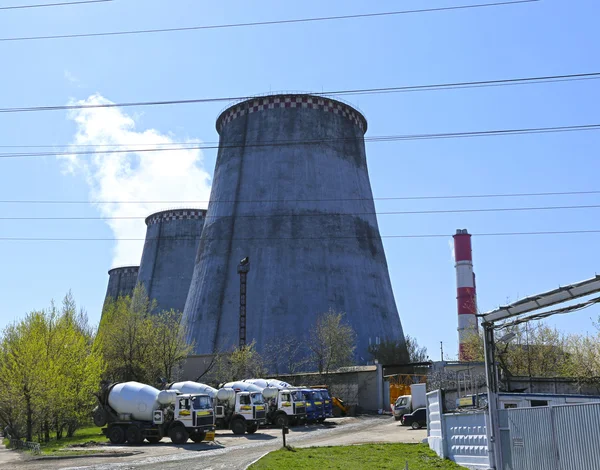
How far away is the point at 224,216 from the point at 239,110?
9.40 metres

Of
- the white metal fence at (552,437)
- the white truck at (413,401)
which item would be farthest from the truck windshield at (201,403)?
the white metal fence at (552,437)

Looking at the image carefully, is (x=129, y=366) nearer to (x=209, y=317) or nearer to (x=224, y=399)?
(x=209, y=317)

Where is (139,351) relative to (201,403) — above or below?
above

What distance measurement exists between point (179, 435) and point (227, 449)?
3446 mm

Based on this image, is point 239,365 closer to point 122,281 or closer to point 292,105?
point 292,105

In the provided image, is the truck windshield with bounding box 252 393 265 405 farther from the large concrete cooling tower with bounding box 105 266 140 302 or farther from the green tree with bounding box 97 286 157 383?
the large concrete cooling tower with bounding box 105 266 140 302

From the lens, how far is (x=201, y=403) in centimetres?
2625

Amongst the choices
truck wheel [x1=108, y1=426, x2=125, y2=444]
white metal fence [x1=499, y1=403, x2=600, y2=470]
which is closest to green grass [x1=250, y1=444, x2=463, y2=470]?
white metal fence [x1=499, y1=403, x2=600, y2=470]

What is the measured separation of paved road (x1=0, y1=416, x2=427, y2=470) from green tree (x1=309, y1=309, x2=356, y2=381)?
12284mm

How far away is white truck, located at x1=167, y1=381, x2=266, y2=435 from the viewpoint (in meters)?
30.6

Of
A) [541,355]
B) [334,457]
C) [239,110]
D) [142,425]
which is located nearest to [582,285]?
[334,457]

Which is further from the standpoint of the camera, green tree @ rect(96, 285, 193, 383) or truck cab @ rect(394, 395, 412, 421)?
green tree @ rect(96, 285, 193, 383)

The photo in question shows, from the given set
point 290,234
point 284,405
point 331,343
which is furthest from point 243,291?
point 284,405

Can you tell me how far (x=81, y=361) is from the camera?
1286 inches
